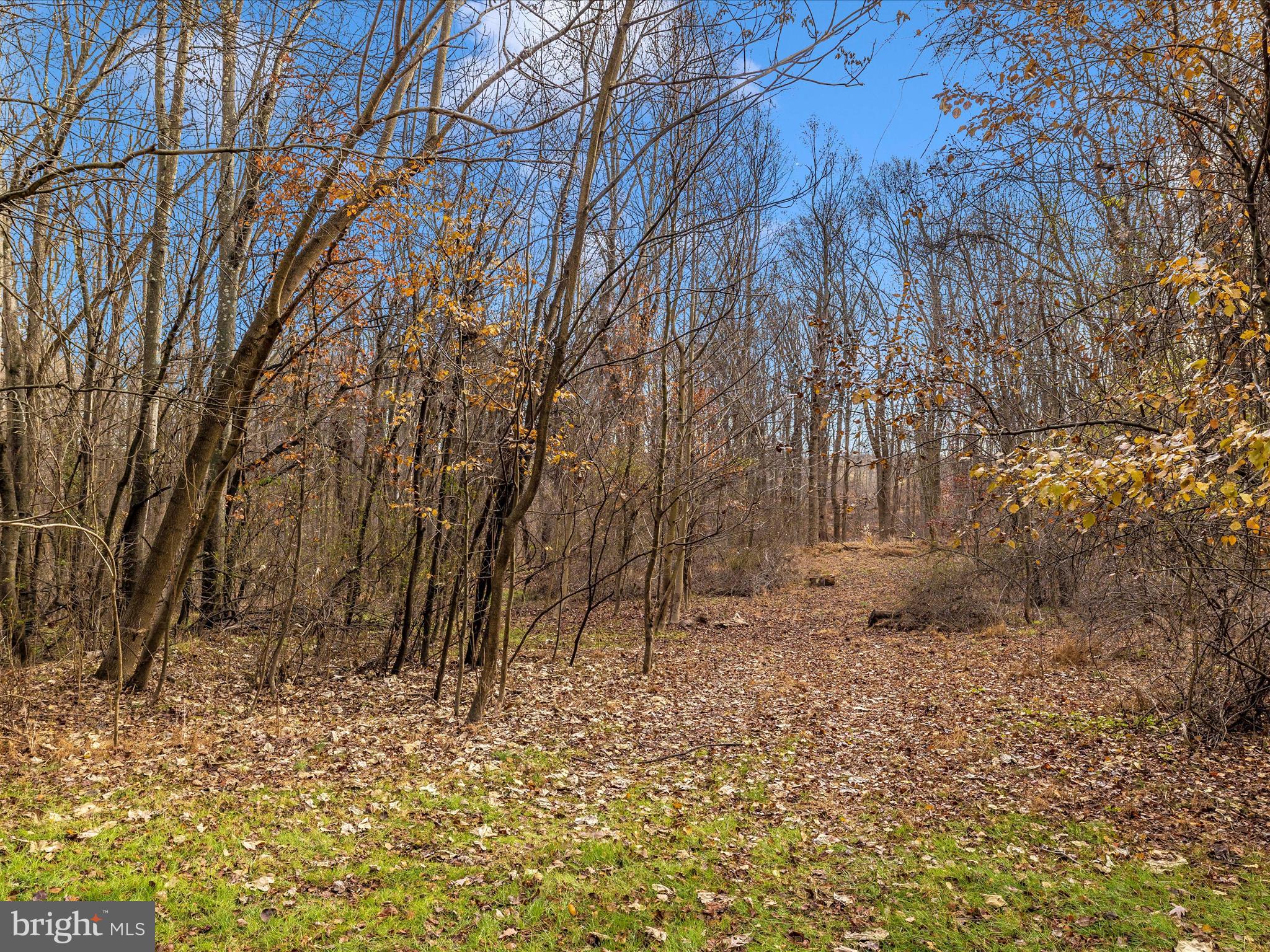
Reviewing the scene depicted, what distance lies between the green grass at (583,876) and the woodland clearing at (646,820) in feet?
0.06

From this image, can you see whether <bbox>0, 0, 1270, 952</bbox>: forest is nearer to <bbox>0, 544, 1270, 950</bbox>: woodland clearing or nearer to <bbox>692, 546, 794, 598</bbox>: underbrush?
<bbox>0, 544, 1270, 950</bbox>: woodland clearing

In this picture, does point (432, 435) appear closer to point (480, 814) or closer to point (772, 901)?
point (480, 814)

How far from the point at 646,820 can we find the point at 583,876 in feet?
3.28

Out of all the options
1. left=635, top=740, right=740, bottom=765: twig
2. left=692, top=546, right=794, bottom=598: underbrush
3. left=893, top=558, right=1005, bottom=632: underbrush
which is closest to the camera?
left=635, top=740, right=740, bottom=765: twig

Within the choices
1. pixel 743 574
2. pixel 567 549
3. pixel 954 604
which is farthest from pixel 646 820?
pixel 743 574

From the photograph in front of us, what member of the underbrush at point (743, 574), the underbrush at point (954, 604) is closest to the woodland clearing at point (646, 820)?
the underbrush at point (954, 604)

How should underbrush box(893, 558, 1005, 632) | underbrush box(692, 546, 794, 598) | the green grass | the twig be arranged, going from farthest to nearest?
underbrush box(692, 546, 794, 598) → underbrush box(893, 558, 1005, 632) → the twig → the green grass

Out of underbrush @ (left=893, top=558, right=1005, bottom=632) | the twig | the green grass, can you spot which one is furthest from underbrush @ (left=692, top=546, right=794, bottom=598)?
the green grass

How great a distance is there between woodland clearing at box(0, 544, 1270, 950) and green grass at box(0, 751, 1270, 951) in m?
0.02

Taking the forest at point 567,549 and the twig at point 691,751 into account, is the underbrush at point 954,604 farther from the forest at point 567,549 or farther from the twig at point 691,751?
the twig at point 691,751

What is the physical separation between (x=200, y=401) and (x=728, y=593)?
574 inches

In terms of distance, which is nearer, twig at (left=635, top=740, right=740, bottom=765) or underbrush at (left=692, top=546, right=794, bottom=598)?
twig at (left=635, top=740, right=740, bottom=765)

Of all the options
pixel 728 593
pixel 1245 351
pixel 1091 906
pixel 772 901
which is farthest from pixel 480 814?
pixel 728 593

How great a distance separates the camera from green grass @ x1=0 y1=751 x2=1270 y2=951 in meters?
3.88
